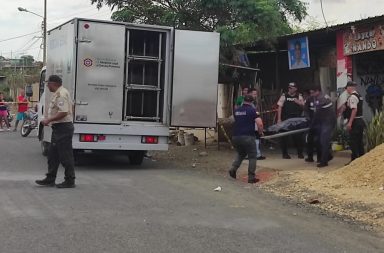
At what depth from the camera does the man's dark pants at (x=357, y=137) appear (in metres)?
10.9

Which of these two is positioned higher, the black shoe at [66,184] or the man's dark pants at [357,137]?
the man's dark pants at [357,137]

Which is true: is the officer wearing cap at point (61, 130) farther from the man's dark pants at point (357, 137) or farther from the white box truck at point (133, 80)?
the man's dark pants at point (357, 137)

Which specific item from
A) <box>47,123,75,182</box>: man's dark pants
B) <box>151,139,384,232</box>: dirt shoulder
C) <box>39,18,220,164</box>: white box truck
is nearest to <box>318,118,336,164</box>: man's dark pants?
<box>151,139,384,232</box>: dirt shoulder

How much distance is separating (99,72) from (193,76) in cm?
194

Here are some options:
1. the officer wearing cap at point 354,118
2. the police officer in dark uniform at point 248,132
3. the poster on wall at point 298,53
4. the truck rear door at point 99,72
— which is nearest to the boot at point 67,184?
the truck rear door at point 99,72

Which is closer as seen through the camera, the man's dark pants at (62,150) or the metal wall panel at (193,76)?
the man's dark pants at (62,150)

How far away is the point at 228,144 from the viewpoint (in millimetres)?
16234

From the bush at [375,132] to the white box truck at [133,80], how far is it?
10.5 feet

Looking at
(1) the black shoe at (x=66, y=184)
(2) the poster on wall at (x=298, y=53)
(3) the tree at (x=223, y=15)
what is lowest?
(1) the black shoe at (x=66, y=184)

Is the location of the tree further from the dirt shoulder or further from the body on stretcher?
the dirt shoulder

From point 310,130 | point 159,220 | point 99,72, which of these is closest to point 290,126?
point 310,130

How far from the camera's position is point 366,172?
952 cm

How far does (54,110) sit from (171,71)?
330 cm

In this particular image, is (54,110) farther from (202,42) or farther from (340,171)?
(340,171)
